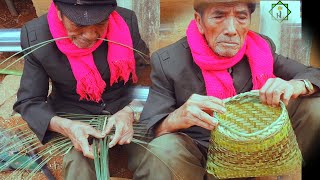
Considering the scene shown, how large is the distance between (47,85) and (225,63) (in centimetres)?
91

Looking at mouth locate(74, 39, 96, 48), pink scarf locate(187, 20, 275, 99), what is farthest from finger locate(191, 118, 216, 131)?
mouth locate(74, 39, 96, 48)

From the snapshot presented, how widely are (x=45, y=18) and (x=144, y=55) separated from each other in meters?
0.56

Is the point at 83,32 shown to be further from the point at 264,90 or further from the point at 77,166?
the point at 264,90

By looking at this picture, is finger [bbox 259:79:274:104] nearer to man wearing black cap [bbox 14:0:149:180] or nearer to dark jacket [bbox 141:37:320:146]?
dark jacket [bbox 141:37:320:146]

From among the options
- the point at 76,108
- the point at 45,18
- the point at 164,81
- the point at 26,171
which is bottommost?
the point at 26,171

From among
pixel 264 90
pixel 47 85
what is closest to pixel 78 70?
pixel 47 85

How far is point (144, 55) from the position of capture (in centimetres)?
316

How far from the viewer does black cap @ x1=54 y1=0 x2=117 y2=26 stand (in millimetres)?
2684

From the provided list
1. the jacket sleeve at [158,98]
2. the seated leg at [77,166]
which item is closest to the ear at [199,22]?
the jacket sleeve at [158,98]

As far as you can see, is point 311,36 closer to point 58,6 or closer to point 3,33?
point 58,6

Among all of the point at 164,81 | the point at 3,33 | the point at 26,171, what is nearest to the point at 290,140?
the point at 164,81

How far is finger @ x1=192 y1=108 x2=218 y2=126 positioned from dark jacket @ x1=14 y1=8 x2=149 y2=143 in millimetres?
688

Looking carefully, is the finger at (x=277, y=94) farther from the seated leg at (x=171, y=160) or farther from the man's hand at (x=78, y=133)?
the man's hand at (x=78, y=133)

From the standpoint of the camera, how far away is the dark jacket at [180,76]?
2.74 meters
